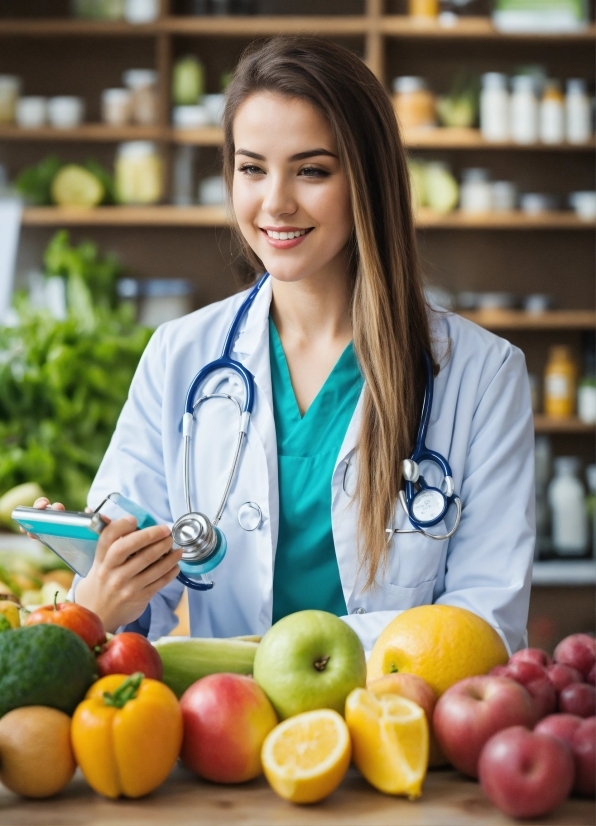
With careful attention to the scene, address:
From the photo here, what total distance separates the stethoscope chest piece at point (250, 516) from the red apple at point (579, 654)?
554 mm

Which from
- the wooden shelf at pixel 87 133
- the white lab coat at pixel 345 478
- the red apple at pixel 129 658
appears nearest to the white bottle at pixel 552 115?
the wooden shelf at pixel 87 133

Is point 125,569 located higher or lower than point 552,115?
lower

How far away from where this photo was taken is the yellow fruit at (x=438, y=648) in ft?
2.84

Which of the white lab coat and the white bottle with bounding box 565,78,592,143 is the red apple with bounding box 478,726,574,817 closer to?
the white lab coat

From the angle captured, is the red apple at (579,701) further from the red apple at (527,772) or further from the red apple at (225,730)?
the red apple at (225,730)

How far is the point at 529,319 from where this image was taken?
355 centimetres

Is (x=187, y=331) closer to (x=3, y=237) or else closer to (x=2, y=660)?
(x=2, y=660)

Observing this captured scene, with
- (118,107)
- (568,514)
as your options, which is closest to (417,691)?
(568,514)

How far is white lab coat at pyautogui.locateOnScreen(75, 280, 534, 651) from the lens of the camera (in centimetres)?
128

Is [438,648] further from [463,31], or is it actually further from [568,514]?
[463,31]

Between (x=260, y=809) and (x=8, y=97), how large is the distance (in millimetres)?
3337

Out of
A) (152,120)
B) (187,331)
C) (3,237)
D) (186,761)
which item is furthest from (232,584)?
(152,120)

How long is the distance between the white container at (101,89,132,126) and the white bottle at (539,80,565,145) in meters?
1.49

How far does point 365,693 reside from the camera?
0.78m
